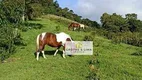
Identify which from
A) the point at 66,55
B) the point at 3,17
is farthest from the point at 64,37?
the point at 3,17

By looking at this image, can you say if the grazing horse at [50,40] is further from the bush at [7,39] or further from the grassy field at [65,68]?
the bush at [7,39]

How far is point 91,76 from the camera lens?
15.8 meters

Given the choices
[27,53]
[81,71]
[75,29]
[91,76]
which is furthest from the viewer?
[75,29]

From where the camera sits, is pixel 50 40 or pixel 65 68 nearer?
pixel 65 68

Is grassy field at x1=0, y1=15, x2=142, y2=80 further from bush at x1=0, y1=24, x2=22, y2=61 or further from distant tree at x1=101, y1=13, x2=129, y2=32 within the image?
distant tree at x1=101, y1=13, x2=129, y2=32

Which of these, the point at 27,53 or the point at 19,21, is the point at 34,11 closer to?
the point at 19,21

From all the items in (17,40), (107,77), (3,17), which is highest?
(3,17)

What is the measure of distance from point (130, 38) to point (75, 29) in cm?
715

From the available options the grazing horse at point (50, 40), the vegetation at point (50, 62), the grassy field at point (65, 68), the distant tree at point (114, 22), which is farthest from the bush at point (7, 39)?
the distant tree at point (114, 22)

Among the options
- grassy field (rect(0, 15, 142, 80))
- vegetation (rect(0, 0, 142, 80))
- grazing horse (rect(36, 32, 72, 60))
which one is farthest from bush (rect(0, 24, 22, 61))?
grazing horse (rect(36, 32, 72, 60))

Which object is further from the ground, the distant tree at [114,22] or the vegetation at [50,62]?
the distant tree at [114,22]

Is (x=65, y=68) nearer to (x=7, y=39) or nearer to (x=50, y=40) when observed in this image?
(x=50, y=40)

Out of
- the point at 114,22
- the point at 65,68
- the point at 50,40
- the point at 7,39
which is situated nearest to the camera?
the point at 65,68

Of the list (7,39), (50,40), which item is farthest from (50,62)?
(7,39)
